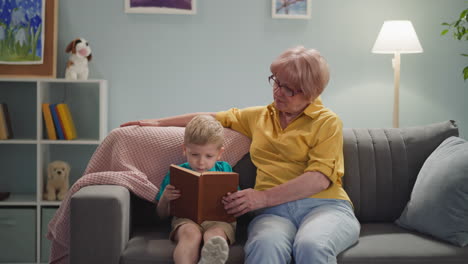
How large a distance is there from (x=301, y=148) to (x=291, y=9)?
5.65 ft

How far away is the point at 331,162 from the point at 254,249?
45cm

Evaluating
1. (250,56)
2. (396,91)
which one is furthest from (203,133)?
(396,91)

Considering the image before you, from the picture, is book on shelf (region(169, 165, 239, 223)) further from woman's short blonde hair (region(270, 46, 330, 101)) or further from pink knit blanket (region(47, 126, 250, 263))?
woman's short blonde hair (region(270, 46, 330, 101))

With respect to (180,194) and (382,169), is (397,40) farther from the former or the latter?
(180,194)

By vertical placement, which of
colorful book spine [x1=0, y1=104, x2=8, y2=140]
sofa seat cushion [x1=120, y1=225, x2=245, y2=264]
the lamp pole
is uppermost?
the lamp pole

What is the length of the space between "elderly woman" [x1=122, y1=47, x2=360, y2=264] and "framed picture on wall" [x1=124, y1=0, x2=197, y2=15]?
4.96 feet

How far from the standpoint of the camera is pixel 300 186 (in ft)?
6.67

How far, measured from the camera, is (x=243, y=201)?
200 cm

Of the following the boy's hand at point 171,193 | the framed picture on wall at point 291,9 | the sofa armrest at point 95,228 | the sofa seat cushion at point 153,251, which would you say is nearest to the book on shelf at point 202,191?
the boy's hand at point 171,193

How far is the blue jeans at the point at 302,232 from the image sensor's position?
1786 millimetres

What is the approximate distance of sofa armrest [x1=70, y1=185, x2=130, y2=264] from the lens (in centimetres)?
189

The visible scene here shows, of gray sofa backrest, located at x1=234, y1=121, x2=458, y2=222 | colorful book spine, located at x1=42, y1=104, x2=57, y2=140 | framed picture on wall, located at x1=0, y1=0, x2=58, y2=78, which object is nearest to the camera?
gray sofa backrest, located at x1=234, y1=121, x2=458, y2=222

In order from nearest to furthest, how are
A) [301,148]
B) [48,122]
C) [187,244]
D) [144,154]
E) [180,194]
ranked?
1. [187,244]
2. [180,194]
3. [301,148]
4. [144,154]
5. [48,122]

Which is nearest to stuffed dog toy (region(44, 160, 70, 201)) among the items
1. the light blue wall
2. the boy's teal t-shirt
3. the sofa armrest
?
the light blue wall
